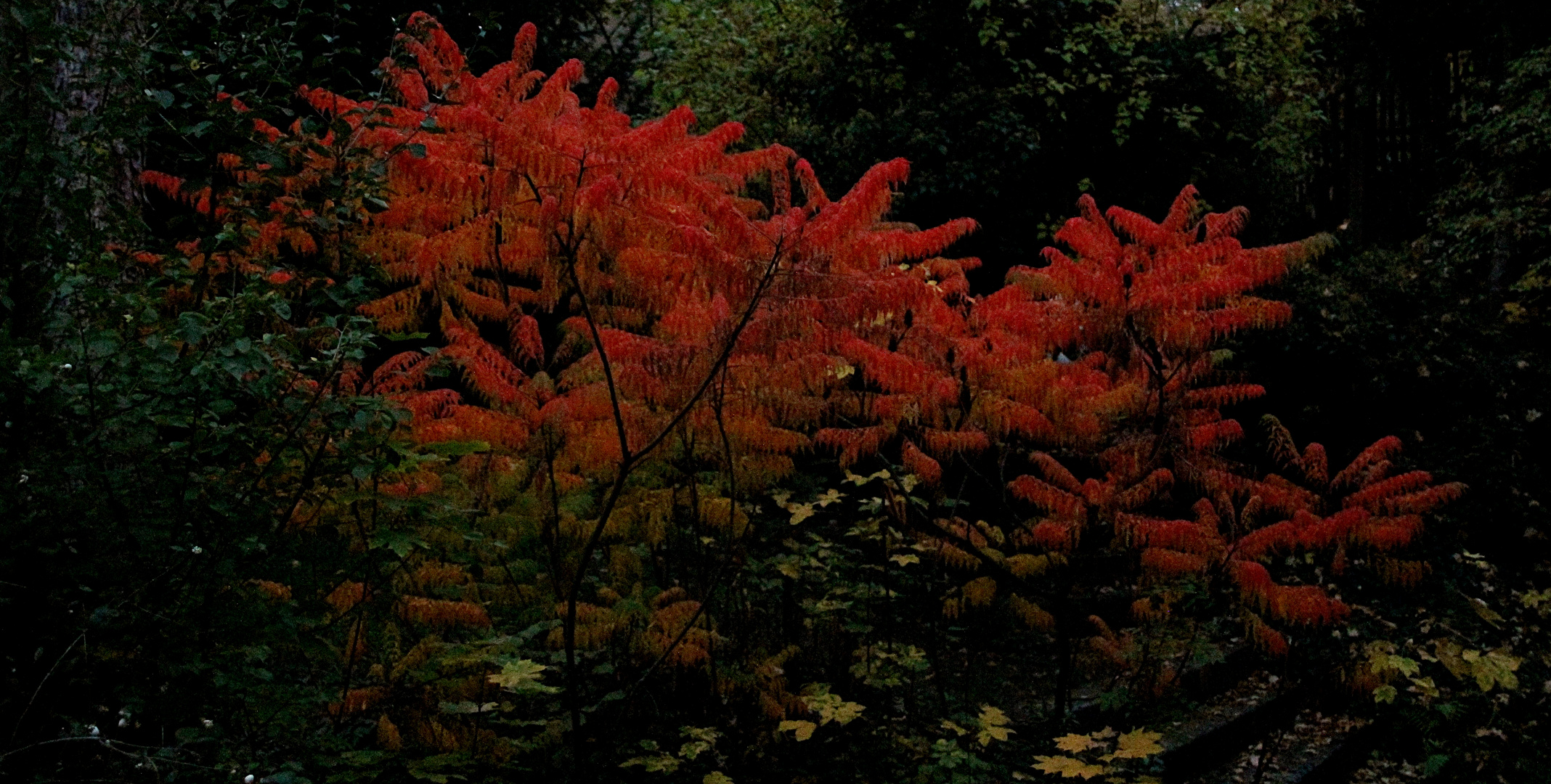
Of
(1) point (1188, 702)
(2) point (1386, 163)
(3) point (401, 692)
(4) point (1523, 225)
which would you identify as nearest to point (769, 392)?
(3) point (401, 692)

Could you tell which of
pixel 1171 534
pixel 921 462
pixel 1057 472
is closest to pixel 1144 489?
pixel 1171 534

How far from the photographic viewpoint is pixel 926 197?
10133 millimetres

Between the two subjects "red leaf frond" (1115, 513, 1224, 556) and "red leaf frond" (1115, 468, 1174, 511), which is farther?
"red leaf frond" (1115, 468, 1174, 511)

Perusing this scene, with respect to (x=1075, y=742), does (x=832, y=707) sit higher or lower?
higher

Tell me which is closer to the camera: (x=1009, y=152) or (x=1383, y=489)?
(x=1383, y=489)

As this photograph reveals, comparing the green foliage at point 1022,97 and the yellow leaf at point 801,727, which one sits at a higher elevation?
→ the green foliage at point 1022,97

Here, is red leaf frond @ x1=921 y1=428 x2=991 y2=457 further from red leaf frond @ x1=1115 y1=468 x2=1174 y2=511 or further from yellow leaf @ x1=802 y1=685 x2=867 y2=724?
yellow leaf @ x1=802 y1=685 x2=867 y2=724

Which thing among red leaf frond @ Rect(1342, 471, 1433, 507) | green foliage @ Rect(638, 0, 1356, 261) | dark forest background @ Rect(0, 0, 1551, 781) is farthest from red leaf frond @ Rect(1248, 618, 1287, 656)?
green foliage @ Rect(638, 0, 1356, 261)

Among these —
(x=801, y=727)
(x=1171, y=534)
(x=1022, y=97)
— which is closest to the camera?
(x=801, y=727)

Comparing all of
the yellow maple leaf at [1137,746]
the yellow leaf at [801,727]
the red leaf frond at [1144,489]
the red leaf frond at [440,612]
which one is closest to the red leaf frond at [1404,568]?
the red leaf frond at [1144,489]

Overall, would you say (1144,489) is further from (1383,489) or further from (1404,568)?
(1404,568)

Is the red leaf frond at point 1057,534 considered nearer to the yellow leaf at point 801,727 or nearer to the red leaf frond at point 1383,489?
the red leaf frond at point 1383,489

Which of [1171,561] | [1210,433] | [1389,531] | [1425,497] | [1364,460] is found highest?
[1210,433]

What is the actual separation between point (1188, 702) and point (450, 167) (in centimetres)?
438
